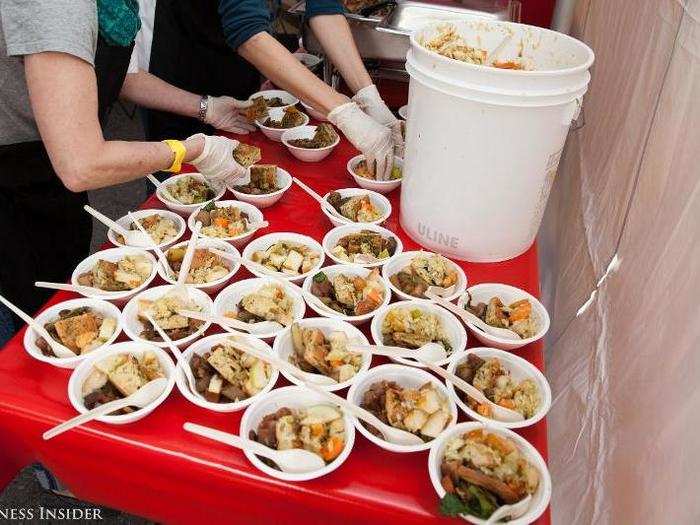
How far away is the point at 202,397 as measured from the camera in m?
1.15

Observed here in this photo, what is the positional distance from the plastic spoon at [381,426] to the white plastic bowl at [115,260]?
67cm

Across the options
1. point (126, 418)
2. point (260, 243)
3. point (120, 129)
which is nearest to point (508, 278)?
point (260, 243)

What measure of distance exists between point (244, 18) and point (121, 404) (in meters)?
1.65

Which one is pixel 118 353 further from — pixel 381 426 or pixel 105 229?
pixel 105 229

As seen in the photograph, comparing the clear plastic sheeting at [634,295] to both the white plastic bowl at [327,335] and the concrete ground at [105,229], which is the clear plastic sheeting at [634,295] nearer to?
the white plastic bowl at [327,335]

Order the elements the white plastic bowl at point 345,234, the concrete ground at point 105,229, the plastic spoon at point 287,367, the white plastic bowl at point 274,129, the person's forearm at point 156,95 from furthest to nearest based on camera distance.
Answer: the white plastic bowl at point 274,129
the person's forearm at point 156,95
the concrete ground at point 105,229
the white plastic bowl at point 345,234
the plastic spoon at point 287,367

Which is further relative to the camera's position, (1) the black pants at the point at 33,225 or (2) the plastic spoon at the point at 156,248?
(1) the black pants at the point at 33,225

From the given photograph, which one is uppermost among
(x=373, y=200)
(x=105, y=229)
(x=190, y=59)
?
(x=190, y=59)

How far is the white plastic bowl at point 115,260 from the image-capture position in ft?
4.58

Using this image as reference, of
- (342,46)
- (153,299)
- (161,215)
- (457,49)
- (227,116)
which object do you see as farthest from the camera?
(342,46)

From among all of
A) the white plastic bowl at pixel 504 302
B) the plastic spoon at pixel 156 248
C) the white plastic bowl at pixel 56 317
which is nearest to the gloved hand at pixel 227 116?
the plastic spoon at pixel 156 248

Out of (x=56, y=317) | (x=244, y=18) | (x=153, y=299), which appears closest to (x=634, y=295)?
(x=153, y=299)

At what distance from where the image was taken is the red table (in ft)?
3.35

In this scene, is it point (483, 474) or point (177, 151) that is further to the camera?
point (177, 151)
